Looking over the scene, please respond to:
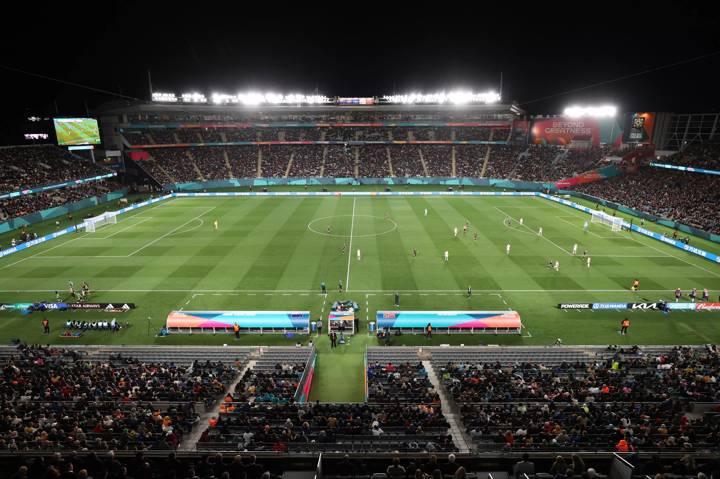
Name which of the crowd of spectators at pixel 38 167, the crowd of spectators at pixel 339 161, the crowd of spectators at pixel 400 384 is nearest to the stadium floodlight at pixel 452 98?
the crowd of spectators at pixel 339 161

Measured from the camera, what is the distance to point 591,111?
86.7m

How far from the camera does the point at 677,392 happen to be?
18.3 meters

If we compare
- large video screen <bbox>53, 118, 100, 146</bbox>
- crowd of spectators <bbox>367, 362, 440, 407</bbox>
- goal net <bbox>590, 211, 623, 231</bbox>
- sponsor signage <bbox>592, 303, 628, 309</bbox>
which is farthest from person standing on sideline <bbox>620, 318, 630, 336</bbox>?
large video screen <bbox>53, 118, 100, 146</bbox>

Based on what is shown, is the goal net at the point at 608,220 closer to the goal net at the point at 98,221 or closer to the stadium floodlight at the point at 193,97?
the goal net at the point at 98,221

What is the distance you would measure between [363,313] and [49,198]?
194ft

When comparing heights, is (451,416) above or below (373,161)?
below

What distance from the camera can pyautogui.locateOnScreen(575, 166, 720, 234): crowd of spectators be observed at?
53500 mm

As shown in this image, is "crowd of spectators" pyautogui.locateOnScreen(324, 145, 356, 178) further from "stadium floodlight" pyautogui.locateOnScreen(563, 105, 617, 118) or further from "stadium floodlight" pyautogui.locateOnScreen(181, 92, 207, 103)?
"stadium floodlight" pyautogui.locateOnScreen(563, 105, 617, 118)

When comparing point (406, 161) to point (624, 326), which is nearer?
point (624, 326)

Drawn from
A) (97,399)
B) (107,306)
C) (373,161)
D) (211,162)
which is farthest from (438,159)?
(97,399)

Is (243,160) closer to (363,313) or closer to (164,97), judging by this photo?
(164,97)

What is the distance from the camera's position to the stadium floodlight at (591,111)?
3297 inches

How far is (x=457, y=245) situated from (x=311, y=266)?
1703 centimetres

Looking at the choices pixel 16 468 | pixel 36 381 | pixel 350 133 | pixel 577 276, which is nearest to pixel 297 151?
pixel 350 133
